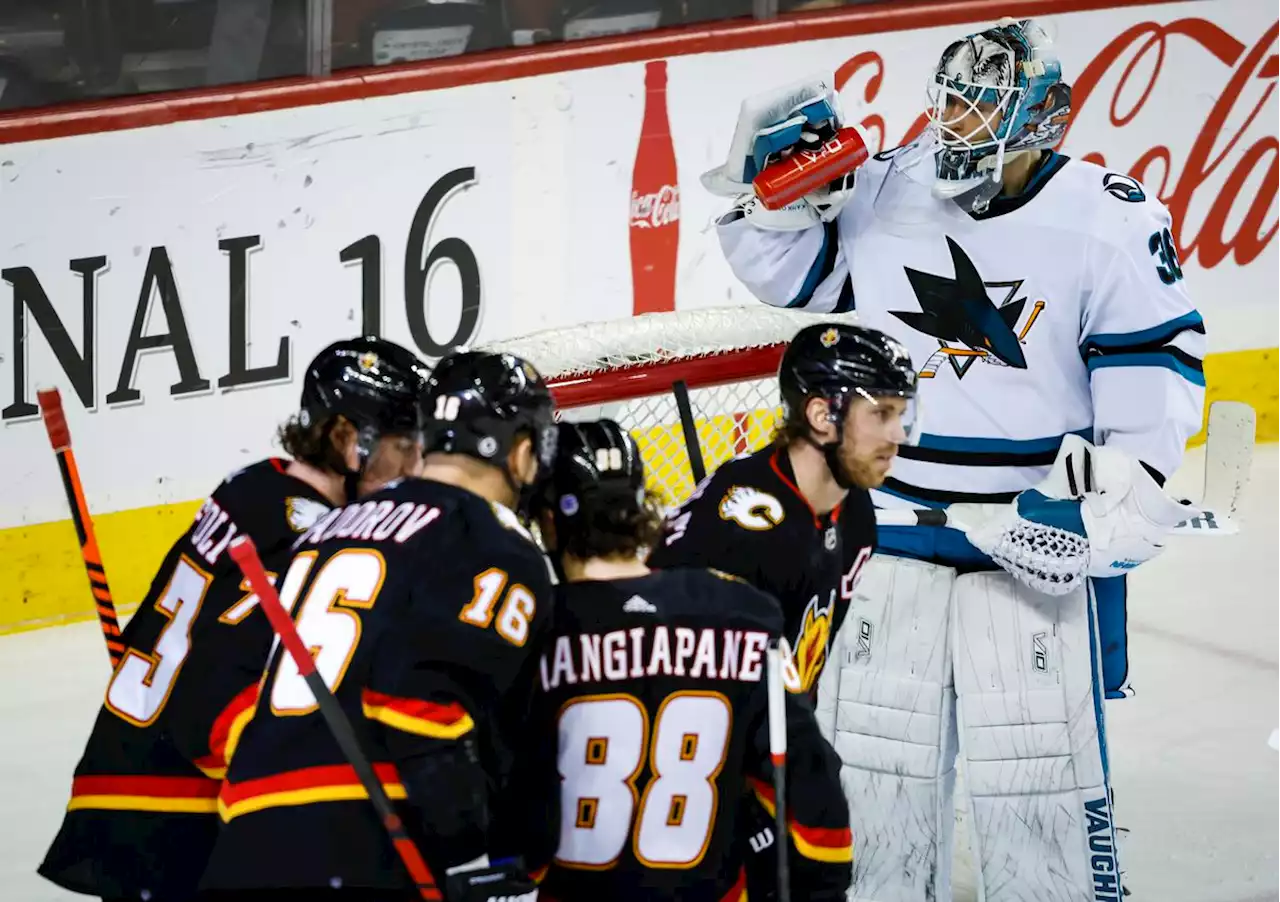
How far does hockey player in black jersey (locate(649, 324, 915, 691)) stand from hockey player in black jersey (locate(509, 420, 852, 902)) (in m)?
0.35

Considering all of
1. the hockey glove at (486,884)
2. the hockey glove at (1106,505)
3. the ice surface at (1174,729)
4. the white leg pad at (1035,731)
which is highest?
the hockey glove at (1106,505)

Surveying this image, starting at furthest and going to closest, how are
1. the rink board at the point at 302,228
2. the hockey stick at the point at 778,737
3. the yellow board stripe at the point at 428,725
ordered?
the rink board at the point at 302,228 → the hockey stick at the point at 778,737 → the yellow board stripe at the point at 428,725

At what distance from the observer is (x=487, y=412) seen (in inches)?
91.6

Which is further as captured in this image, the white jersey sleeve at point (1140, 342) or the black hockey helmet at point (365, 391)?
the white jersey sleeve at point (1140, 342)

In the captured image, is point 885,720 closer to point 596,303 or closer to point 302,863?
point 302,863

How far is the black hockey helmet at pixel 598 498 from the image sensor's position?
234cm

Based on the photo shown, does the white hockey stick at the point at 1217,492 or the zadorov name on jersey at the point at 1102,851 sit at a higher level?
the white hockey stick at the point at 1217,492

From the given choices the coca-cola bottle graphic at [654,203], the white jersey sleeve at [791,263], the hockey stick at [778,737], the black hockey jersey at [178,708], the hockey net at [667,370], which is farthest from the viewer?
the coca-cola bottle graphic at [654,203]

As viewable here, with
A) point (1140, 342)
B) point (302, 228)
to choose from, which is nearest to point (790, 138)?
point (1140, 342)

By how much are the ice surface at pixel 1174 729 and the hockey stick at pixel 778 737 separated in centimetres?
147

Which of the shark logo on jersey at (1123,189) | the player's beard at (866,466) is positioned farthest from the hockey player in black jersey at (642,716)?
the shark logo on jersey at (1123,189)

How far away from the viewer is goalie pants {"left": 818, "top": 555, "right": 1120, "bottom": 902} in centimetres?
326

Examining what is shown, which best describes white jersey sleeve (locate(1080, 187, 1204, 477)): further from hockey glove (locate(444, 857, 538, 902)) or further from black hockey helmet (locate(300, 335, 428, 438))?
hockey glove (locate(444, 857, 538, 902))

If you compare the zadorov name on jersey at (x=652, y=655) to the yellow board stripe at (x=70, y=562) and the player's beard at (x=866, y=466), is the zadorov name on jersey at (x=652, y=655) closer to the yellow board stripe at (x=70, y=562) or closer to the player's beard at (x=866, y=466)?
the player's beard at (x=866, y=466)
